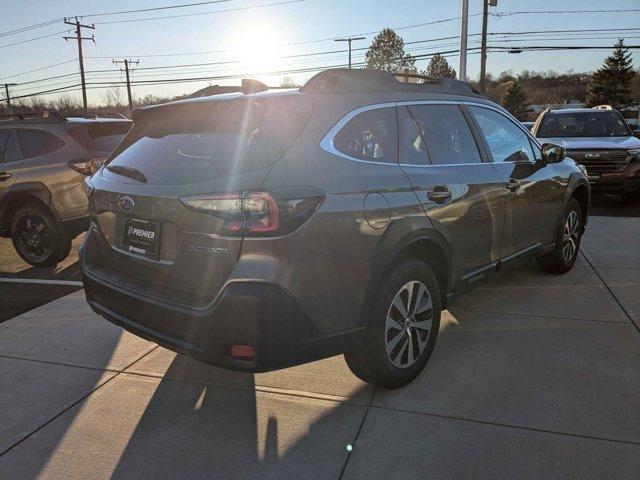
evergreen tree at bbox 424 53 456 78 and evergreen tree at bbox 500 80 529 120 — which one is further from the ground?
evergreen tree at bbox 424 53 456 78

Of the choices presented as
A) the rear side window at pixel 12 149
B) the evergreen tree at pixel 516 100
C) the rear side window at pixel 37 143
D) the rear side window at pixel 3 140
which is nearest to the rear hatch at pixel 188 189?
the rear side window at pixel 37 143

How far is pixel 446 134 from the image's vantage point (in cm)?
350

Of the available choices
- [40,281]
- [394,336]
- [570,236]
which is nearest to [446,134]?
[394,336]

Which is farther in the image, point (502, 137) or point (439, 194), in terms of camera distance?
point (502, 137)

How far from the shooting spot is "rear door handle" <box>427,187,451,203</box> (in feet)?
10.1

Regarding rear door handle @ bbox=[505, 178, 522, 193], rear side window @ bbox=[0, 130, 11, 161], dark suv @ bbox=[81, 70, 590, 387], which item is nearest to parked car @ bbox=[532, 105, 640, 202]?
rear door handle @ bbox=[505, 178, 522, 193]

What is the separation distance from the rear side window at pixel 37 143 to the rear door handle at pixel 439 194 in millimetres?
4873

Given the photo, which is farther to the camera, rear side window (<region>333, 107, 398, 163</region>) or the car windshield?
the car windshield

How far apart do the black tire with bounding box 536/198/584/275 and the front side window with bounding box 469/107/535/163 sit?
36.5 inches

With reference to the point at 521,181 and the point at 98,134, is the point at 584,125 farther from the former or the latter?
the point at 98,134

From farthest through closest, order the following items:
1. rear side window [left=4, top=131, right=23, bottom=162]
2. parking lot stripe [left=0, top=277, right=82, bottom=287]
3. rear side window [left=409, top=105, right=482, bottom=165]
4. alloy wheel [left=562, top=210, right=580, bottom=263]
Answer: rear side window [left=4, top=131, right=23, bottom=162]
parking lot stripe [left=0, top=277, right=82, bottom=287]
alloy wheel [left=562, top=210, right=580, bottom=263]
rear side window [left=409, top=105, right=482, bottom=165]

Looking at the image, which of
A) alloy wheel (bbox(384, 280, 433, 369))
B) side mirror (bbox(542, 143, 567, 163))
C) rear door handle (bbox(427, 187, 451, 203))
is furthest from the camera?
side mirror (bbox(542, 143, 567, 163))

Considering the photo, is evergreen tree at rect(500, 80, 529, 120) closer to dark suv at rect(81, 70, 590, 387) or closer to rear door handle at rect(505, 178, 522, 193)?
rear door handle at rect(505, 178, 522, 193)

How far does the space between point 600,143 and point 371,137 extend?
26.8 feet
